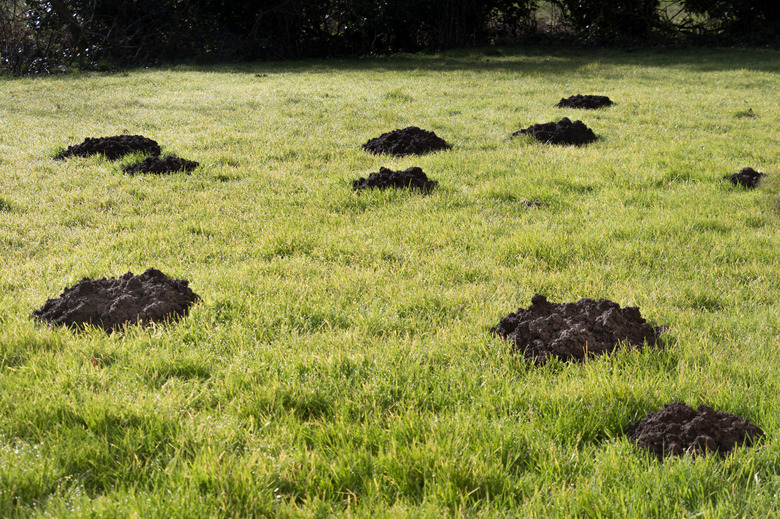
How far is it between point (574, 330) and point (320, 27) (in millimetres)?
23772

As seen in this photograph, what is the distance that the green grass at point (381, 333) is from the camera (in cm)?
256

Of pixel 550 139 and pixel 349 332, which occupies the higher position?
pixel 550 139

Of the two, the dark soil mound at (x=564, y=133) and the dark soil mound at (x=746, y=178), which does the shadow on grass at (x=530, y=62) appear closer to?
the dark soil mound at (x=564, y=133)

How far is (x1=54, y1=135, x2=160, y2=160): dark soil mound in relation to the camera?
873cm

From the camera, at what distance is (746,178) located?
7.03 meters

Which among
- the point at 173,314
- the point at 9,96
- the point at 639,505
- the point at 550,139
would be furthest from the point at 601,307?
the point at 9,96

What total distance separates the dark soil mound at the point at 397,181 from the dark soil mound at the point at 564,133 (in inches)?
121

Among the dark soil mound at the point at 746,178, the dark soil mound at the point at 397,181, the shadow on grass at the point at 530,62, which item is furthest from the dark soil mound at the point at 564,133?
the shadow on grass at the point at 530,62

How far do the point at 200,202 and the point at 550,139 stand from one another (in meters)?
5.35

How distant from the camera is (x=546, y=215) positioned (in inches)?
246

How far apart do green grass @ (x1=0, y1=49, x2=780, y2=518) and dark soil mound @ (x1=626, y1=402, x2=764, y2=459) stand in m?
0.09

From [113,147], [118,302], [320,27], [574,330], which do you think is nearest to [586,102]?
[113,147]

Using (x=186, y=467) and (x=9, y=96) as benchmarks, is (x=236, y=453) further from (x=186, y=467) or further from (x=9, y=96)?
(x=9, y=96)

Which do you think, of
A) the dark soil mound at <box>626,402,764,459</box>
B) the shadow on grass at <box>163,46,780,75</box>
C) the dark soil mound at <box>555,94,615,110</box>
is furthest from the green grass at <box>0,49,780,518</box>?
the shadow on grass at <box>163,46,780,75</box>
